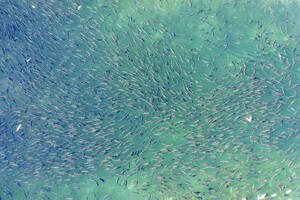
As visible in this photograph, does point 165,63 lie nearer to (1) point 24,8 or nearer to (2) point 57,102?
(2) point 57,102

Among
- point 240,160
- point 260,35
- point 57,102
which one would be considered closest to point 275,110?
point 240,160

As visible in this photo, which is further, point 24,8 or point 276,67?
point 24,8

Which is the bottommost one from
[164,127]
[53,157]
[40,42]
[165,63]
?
[53,157]

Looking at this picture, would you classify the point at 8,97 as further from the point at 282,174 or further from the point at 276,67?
the point at 282,174

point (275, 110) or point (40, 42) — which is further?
point (40, 42)

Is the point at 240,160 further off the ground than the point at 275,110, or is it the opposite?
the point at 275,110

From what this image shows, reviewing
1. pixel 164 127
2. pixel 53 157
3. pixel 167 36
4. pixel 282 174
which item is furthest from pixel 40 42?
pixel 282 174
